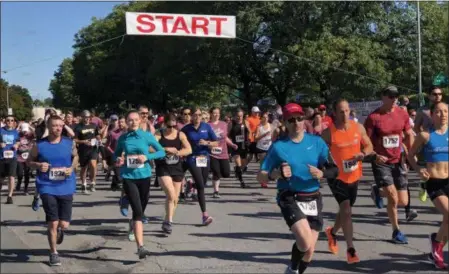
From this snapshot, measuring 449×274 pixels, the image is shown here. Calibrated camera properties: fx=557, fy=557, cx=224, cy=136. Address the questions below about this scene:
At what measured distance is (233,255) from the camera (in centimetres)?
622

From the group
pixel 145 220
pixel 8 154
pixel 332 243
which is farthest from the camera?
pixel 8 154

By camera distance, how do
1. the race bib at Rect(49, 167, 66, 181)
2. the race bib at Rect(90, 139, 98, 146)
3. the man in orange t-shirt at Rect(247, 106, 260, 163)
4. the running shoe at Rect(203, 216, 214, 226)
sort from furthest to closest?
the man in orange t-shirt at Rect(247, 106, 260, 163), the race bib at Rect(90, 139, 98, 146), the running shoe at Rect(203, 216, 214, 226), the race bib at Rect(49, 167, 66, 181)

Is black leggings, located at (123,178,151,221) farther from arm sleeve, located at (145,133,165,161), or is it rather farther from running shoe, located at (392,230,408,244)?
running shoe, located at (392,230,408,244)

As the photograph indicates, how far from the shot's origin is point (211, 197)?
10945 millimetres

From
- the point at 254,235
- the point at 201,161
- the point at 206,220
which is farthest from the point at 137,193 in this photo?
the point at 201,161

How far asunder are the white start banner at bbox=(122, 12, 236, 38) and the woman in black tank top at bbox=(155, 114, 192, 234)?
1196 mm

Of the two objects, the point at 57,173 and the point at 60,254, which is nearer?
the point at 57,173

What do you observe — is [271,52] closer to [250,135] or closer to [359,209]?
[250,135]

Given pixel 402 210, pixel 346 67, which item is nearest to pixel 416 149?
pixel 402 210

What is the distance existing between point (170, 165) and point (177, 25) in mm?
1966

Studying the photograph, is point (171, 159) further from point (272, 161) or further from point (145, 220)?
point (272, 161)

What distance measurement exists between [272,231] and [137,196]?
6.98ft

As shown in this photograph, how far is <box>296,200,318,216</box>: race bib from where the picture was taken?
186 inches

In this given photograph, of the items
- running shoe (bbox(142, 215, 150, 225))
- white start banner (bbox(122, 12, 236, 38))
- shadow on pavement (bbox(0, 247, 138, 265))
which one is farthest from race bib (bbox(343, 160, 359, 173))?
running shoe (bbox(142, 215, 150, 225))
